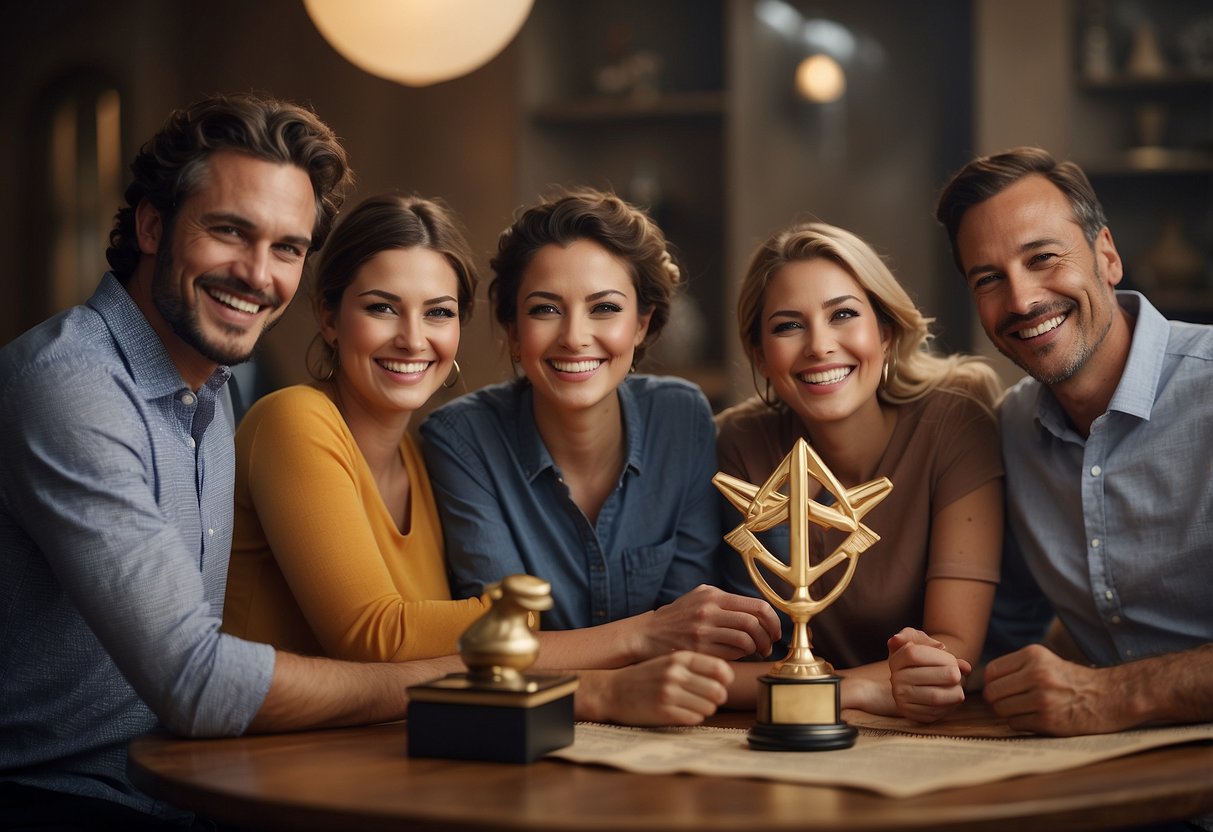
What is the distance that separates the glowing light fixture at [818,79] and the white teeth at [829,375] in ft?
9.93

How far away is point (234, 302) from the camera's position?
67.2 inches

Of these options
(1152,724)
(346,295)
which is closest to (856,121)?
(346,295)

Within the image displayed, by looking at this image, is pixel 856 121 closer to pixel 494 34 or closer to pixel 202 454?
pixel 494 34

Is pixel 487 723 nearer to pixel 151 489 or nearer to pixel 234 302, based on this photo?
pixel 151 489

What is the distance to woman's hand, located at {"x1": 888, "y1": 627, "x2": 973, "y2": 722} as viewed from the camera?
5.10ft

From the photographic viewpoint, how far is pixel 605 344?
2.06 metres

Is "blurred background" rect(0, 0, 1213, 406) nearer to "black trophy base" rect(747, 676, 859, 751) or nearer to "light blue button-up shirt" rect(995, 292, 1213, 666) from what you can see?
"light blue button-up shirt" rect(995, 292, 1213, 666)

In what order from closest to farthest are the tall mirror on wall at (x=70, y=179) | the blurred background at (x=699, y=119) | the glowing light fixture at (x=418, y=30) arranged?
the glowing light fixture at (x=418, y=30) → the blurred background at (x=699, y=119) → the tall mirror on wall at (x=70, y=179)

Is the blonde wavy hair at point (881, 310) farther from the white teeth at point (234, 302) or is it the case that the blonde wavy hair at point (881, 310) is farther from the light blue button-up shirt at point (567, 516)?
the white teeth at point (234, 302)

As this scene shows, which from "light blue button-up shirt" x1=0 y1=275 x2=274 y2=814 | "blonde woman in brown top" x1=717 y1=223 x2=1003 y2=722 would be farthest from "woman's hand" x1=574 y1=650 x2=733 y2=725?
"blonde woman in brown top" x1=717 y1=223 x2=1003 y2=722

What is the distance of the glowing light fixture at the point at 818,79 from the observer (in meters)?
4.78

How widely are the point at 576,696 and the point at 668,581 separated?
1.68 ft

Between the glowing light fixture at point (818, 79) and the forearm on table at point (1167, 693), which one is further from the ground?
the glowing light fixture at point (818, 79)

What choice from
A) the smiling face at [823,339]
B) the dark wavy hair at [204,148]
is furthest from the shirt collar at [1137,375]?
the dark wavy hair at [204,148]
